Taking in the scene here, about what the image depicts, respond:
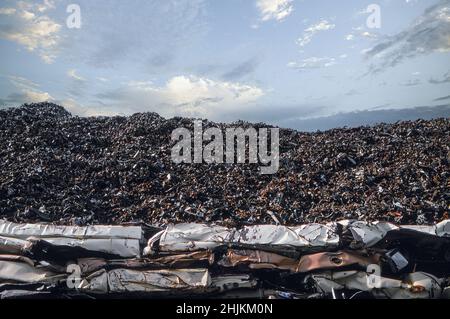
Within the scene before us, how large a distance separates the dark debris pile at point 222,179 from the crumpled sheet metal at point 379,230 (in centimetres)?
75

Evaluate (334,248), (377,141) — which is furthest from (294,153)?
(334,248)

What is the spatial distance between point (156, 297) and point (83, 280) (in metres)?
1.11

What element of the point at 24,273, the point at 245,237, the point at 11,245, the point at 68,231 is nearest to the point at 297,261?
the point at 245,237

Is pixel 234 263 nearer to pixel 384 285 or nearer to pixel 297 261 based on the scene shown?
pixel 297 261

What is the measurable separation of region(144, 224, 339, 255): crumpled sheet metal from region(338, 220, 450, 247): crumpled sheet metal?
0.35m

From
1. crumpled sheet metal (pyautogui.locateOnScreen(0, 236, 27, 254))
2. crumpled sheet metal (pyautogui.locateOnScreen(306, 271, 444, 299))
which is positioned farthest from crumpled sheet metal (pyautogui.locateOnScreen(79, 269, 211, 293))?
crumpled sheet metal (pyautogui.locateOnScreen(306, 271, 444, 299))

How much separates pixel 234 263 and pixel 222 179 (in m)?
3.26

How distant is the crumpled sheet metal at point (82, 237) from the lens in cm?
529

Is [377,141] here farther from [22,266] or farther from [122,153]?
[22,266]

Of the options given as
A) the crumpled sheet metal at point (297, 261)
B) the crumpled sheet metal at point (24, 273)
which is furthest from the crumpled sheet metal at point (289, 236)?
the crumpled sheet metal at point (24, 273)

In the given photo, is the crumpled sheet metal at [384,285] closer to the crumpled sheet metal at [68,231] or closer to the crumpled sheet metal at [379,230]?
the crumpled sheet metal at [379,230]

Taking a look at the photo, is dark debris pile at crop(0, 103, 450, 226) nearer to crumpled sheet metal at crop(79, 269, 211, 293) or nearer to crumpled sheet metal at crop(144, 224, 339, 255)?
crumpled sheet metal at crop(144, 224, 339, 255)

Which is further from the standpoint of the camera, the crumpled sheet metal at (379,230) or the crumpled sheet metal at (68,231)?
the crumpled sheet metal at (68,231)

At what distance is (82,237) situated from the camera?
17.7 feet
